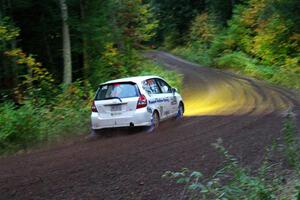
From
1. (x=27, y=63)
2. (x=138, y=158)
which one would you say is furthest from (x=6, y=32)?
(x=138, y=158)

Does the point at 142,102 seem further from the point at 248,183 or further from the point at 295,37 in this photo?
the point at 295,37

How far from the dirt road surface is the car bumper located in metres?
0.38

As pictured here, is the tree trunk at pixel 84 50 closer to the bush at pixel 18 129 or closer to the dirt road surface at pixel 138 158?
the dirt road surface at pixel 138 158

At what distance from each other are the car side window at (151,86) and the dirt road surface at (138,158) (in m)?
1.13

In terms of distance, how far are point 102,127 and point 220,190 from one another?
27.5 feet

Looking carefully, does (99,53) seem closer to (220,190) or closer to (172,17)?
(220,190)

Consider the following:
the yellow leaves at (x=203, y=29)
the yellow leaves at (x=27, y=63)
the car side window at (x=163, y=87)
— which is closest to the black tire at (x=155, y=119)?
the car side window at (x=163, y=87)

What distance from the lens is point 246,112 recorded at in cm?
1655

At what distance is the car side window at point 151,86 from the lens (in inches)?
567

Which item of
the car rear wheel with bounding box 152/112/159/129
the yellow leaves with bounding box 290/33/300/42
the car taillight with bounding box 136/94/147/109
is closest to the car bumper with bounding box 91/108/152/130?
the car taillight with bounding box 136/94/147/109

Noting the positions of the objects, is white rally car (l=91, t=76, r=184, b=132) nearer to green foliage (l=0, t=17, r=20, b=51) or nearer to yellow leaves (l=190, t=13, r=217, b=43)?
green foliage (l=0, t=17, r=20, b=51)

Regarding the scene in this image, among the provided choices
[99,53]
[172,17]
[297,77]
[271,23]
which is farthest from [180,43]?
[99,53]

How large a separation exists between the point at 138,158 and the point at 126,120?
4234 millimetres

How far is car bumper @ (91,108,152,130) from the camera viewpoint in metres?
13.6
